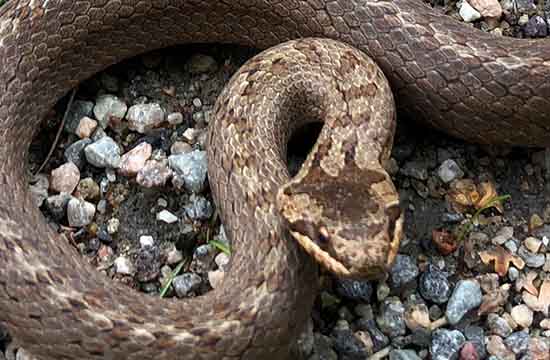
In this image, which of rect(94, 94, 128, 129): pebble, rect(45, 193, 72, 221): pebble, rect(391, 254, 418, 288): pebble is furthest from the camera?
rect(94, 94, 128, 129): pebble

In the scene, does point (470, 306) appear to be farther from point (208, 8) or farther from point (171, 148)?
point (208, 8)

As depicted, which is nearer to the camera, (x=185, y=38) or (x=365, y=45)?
(x=365, y=45)

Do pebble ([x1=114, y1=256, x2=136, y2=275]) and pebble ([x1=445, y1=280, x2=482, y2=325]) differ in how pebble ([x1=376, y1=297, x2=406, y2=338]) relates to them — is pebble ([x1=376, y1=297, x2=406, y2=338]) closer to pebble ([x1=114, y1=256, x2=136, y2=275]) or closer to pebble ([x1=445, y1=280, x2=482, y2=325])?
pebble ([x1=445, y1=280, x2=482, y2=325])

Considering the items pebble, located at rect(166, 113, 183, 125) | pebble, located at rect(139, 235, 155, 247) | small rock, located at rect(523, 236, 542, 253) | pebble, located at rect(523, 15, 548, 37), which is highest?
pebble, located at rect(523, 15, 548, 37)

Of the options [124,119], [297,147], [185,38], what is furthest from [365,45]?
[124,119]

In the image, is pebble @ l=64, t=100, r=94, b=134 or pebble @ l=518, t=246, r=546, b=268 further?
pebble @ l=64, t=100, r=94, b=134

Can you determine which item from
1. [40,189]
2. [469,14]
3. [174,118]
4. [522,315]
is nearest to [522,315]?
[522,315]

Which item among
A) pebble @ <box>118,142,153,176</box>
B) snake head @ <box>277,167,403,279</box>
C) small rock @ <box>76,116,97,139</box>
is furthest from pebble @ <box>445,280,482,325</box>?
small rock @ <box>76,116,97,139</box>
